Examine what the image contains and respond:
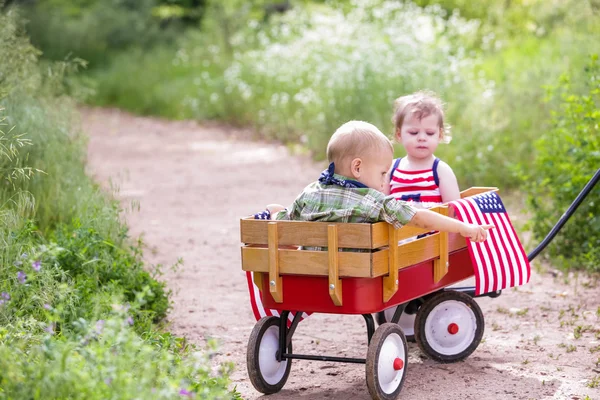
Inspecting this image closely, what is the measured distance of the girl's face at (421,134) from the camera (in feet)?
15.4

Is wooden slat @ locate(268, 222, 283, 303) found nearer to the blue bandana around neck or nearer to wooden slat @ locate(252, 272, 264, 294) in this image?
wooden slat @ locate(252, 272, 264, 294)

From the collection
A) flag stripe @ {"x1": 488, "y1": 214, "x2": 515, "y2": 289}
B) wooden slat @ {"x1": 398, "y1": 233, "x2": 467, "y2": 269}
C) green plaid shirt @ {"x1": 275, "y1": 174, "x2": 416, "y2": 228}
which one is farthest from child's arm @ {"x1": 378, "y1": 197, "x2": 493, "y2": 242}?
flag stripe @ {"x1": 488, "y1": 214, "x2": 515, "y2": 289}

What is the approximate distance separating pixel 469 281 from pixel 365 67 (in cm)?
500

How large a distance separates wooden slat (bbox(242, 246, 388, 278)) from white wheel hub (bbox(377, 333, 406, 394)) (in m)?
0.37

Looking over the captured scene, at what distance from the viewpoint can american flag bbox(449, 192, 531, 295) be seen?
4.39 meters

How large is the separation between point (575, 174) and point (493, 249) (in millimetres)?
2080

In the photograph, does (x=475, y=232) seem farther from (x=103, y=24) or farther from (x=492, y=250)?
(x=103, y=24)

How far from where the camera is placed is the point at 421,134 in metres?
4.69

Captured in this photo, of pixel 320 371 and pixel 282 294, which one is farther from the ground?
pixel 282 294

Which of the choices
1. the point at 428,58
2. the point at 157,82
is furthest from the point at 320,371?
the point at 157,82

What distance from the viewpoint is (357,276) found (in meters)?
3.72

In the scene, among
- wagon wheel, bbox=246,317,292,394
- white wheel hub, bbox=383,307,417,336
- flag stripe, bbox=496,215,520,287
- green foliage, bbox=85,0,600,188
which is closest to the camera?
wagon wheel, bbox=246,317,292,394

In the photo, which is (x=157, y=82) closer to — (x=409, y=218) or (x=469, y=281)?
(x=469, y=281)

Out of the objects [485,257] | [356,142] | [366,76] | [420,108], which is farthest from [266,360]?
[366,76]
